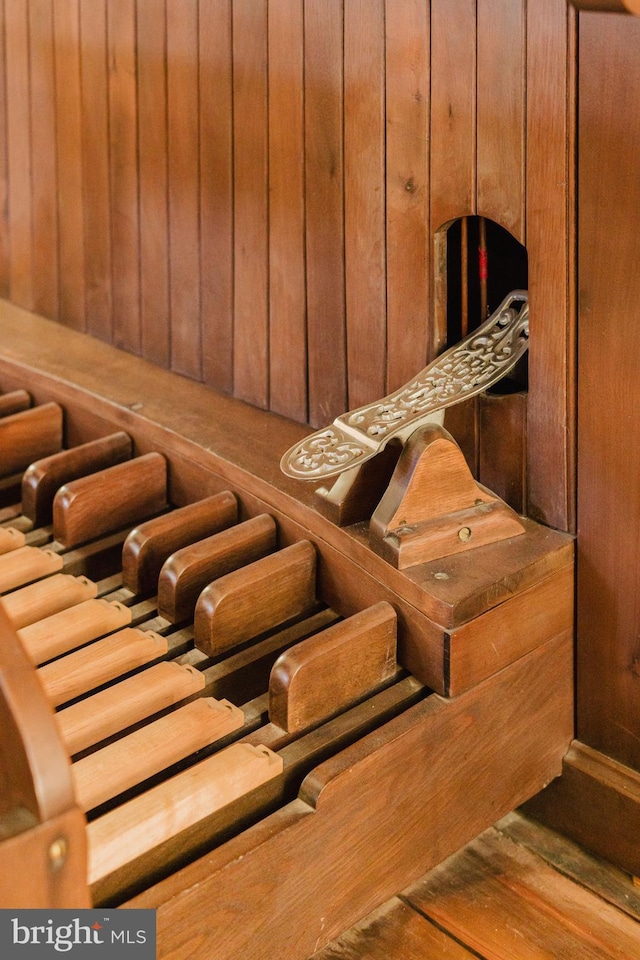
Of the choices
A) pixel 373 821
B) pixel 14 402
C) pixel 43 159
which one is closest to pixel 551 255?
pixel 373 821

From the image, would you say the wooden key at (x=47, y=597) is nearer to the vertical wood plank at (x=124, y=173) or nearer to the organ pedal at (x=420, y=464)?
the organ pedal at (x=420, y=464)

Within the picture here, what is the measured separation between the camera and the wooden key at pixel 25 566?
1.54 metres

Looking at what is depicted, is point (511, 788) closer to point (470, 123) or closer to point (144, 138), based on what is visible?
point (470, 123)

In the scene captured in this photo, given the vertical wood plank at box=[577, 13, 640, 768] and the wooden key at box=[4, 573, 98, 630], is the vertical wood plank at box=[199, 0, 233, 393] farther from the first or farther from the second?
the vertical wood plank at box=[577, 13, 640, 768]

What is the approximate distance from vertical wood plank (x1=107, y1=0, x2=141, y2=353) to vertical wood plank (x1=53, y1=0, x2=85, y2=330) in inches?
3.9

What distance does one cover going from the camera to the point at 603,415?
141 centimetres

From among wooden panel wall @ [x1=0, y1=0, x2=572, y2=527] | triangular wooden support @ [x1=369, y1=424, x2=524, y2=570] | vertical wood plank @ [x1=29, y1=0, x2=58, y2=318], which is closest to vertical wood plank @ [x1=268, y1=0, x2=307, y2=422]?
wooden panel wall @ [x1=0, y1=0, x2=572, y2=527]

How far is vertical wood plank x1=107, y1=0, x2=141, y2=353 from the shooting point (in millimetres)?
1910

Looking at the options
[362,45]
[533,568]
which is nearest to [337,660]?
[533,568]

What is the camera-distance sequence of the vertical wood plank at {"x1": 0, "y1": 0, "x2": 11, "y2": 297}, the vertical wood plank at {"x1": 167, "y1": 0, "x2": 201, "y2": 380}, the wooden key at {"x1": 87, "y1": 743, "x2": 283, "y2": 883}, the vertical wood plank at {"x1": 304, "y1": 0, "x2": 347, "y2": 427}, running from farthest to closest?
the vertical wood plank at {"x1": 0, "y1": 0, "x2": 11, "y2": 297}, the vertical wood plank at {"x1": 167, "y1": 0, "x2": 201, "y2": 380}, the vertical wood plank at {"x1": 304, "y1": 0, "x2": 347, "y2": 427}, the wooden key at {"x1": 87, "y1": 743, "x2": 283, "y2": 883}

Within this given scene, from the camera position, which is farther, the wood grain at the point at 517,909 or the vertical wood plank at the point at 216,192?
the vertical wood plank at the point at 216,192

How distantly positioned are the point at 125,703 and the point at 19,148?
131 centimetres

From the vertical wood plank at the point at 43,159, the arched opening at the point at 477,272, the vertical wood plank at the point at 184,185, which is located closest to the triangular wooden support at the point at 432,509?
the arched opening at the point at 477,272

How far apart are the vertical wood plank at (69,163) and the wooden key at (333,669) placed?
105cm
